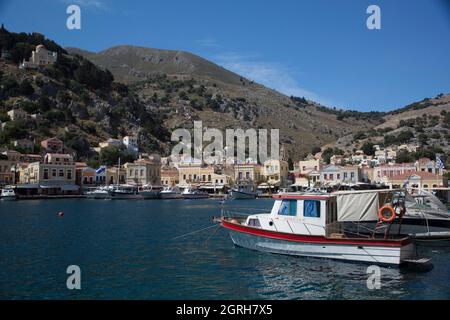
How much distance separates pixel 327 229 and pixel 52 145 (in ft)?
262

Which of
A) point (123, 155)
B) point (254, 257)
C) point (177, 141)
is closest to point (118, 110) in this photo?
point (177, 141)

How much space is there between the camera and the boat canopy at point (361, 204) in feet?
61.8

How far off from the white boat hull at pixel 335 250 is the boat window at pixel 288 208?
1.27 metres

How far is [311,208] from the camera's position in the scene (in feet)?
62.4

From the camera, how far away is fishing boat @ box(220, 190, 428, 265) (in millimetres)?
17438

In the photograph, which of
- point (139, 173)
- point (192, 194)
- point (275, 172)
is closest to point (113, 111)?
point (139, 173)

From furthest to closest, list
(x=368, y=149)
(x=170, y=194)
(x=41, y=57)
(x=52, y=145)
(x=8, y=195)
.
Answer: (x=41, y=57)
(x=368, y=149)
(x=52, y=145)
(x=170, y=194)
(x=8, y=195)

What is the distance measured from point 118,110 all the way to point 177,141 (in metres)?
18.9

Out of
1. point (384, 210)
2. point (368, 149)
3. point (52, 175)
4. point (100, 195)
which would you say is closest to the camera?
point (384, 210)

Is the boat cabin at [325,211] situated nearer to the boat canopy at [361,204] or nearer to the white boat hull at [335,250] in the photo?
the boat canopy at [361,204]

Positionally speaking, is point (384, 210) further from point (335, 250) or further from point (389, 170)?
point (389, 170)

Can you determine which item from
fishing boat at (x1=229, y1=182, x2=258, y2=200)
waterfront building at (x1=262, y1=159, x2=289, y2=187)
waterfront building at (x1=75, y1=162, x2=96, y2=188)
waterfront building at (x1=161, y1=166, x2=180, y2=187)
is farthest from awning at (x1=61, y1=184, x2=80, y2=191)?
waterfront building at (x1=262, y1=159, x2=289, y2=187)

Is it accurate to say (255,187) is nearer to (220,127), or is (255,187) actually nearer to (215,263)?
(220,127)

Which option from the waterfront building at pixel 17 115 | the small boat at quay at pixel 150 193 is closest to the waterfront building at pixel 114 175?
the small boat at quay at pixel 150 193
